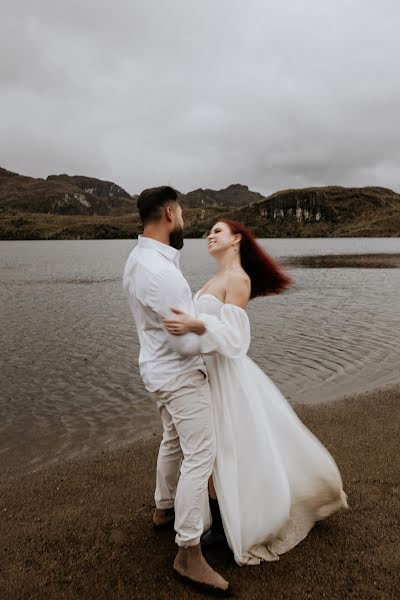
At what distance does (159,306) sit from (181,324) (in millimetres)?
233

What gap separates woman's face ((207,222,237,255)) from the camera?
4.69m

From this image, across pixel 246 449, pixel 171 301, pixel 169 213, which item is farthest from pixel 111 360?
pixel 171 301

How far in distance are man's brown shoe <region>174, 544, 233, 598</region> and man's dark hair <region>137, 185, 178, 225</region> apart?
2.80 metres

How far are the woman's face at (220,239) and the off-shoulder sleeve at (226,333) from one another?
72cm

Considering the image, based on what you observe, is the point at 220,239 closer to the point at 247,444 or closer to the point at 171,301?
the point at 171,301

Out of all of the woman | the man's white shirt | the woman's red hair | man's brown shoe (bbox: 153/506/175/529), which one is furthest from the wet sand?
the man's white shirt

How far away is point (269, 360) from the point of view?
49.4 ft

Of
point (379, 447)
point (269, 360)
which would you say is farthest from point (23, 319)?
point (379, 447)

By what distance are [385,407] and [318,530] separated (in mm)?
5392

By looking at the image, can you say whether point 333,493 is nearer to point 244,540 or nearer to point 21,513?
point 244,540

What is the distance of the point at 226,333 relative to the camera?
13.1ft

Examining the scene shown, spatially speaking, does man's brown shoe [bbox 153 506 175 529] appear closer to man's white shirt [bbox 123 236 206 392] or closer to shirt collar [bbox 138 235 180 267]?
man's white shirt [bbox 123 236 206 392]

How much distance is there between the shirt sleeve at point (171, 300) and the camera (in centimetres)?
378

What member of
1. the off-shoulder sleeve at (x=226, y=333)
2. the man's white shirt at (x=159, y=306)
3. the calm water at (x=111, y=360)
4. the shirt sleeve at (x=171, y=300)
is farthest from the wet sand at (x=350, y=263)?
the shirt sleeve at (x=171, y=300)
